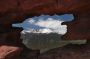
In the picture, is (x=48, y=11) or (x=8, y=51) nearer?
(x=8, y=51)

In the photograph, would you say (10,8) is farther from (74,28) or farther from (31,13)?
(74,28)

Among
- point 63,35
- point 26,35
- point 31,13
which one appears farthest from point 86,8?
point 26,35

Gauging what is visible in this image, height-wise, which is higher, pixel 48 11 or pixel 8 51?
pixel 48 11

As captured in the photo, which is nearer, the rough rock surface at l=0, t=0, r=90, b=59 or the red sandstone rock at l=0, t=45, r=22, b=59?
the red sandstone rock at l=0, t=45, r=22, b=59

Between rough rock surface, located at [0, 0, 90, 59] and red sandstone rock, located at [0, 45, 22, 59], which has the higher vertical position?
rough rock surface, located at [0, 0, 90, 59]
